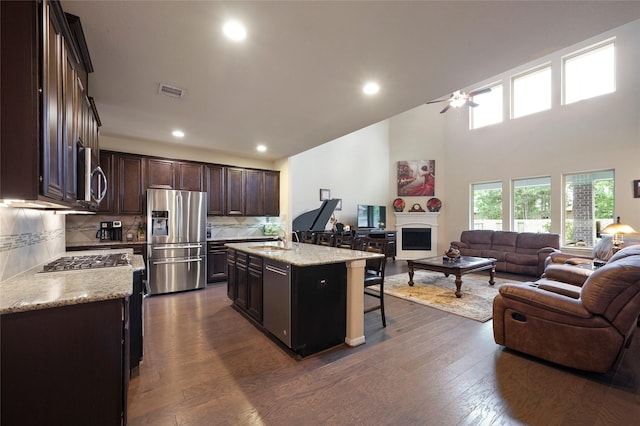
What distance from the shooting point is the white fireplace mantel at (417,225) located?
8.26 meters

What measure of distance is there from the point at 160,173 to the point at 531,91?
8.80 m

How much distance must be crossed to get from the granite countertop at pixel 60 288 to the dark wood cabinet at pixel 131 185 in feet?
9.31

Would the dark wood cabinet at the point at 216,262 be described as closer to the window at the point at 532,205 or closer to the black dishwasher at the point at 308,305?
the black dishwasher at the point at 308,305

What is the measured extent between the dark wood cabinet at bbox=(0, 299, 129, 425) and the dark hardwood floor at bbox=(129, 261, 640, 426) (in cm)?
55

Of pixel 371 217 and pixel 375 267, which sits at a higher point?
pixel 371 217

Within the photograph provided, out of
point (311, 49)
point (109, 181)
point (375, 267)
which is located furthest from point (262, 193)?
point (311, 49)

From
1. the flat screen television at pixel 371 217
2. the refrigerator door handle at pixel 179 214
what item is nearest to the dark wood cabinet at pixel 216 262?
the refrigerator door handle at pixel 179 214

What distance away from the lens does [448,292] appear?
4.52 m

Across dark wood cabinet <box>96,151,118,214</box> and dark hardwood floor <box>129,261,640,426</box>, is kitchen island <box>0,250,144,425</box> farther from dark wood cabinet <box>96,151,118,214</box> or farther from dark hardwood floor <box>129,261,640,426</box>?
dark wood cabinet <box>96,151,118,214</box>

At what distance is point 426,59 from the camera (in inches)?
90.8

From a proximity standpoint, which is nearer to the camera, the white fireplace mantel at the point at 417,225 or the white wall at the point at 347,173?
the white wall at the point at 347,173

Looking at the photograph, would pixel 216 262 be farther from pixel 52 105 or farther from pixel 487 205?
pixel 487 205

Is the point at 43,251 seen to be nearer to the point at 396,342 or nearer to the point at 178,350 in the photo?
the point at 178,350

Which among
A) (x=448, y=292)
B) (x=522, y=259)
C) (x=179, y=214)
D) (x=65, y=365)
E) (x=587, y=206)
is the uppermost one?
(x=587, y=206)
